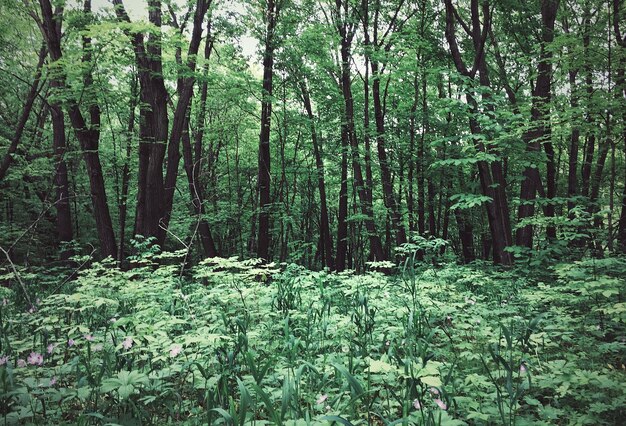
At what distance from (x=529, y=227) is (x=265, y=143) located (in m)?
7.71

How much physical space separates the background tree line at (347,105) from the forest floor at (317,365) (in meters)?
1.59

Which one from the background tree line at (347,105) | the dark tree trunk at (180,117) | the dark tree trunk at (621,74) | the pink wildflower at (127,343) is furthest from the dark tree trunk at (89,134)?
the dark tree trunk at (621,74)

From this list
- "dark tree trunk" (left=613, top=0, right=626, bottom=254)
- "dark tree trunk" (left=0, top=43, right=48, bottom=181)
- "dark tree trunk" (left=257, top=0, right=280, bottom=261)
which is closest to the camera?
"dark tree trunk" (left=613, top=0, right=626, bottom=254)

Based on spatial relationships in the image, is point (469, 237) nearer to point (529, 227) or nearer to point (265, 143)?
point (529, 227)

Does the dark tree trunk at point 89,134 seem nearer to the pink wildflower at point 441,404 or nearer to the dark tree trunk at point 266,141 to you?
the dark tree trunk at point 266,141

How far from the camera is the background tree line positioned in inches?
235

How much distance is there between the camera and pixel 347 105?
417 inches

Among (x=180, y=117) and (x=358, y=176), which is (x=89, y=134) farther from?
(x=358, y=176)

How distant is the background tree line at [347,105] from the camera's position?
5.96 meters

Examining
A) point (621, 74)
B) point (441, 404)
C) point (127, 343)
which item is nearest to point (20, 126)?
point (127, 343)

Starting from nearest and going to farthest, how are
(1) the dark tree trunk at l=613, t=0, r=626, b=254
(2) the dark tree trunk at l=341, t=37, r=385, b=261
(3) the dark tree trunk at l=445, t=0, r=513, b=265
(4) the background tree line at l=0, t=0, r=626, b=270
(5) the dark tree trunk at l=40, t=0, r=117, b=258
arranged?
(1) the dark tree trunk at l=613, t=0, r=626, b=254, (4) the background tree line at l=0, t=0, r=626, b=270, (3) the dark tree trunk at l=445, t=0, r=513, b=265, (5) the dark tree trunk at l=40, t=0, r=117, b=258, (2) the dark tree trunk at l=341, t=37, r=385, b=261

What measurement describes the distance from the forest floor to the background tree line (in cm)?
159

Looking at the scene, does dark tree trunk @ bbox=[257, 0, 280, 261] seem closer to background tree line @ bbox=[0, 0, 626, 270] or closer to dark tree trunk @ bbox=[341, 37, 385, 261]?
background tree line @ bbox=[0, 0, 626, 270]

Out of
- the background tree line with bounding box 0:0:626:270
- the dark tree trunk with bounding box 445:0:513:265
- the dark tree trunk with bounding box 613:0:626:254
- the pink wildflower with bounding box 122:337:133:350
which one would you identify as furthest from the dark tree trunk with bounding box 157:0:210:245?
the dark tree trunk with bounding box 613:0:626:254
